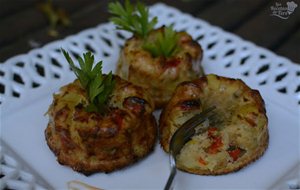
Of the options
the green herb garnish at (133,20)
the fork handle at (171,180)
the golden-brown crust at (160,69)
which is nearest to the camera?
the fork handle at (171,180)

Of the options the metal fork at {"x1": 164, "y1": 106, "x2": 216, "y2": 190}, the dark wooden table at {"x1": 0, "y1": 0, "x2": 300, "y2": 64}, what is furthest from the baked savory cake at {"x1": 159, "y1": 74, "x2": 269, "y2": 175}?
the dark wooden table at {"x1": 0, "y1": 0, "x2": 300, "y2": 64}

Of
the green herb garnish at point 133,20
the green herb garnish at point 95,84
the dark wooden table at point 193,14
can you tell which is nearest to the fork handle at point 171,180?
the green herb garnish at point 95,84

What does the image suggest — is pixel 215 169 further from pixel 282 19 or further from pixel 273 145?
pixel 282 19

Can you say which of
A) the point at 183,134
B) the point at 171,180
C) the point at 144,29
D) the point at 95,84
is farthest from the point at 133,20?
the point at 171,180

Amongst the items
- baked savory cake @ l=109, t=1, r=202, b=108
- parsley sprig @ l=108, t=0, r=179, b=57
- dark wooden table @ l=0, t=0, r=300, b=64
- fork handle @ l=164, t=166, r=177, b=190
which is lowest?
dark wooden table @ l=0, t=0, r=300, b=64

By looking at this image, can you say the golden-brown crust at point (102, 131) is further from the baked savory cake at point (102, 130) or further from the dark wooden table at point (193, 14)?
the dark wooden table at point (193, 14)

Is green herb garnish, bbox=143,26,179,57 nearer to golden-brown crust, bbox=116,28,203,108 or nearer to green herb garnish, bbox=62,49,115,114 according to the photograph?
golden-brown crust, bbox=116,28,203,108
